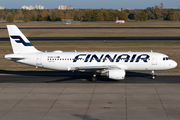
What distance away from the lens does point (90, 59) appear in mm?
34219

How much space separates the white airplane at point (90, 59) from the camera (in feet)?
111

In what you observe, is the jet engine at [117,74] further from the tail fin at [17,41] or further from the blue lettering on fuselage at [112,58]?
the tail fin at [17,41]

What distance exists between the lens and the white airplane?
1330 inches

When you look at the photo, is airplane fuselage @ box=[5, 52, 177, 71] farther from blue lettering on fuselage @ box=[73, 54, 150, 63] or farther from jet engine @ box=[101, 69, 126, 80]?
jet engine @ box=[101, 69, 126, 80]

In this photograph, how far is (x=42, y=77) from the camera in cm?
3722
